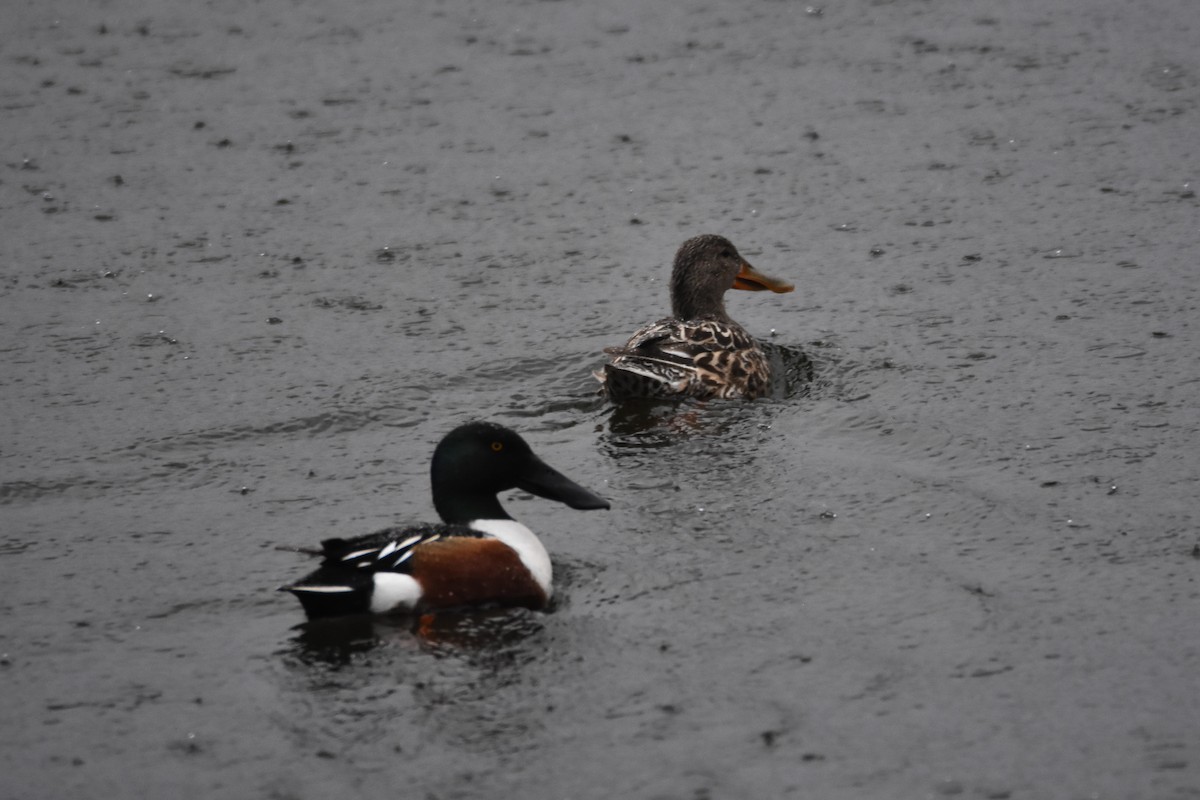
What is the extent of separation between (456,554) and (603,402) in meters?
2.55

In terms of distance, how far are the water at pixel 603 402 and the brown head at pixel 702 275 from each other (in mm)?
534

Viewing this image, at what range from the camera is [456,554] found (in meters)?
6.34

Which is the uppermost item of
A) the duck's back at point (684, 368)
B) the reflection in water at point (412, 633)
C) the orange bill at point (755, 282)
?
the orange bill at point (755, 282)

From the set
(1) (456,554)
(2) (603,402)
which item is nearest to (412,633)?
(1) (456,554)

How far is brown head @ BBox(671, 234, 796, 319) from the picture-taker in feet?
30.8

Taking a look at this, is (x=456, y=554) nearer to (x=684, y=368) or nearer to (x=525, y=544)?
(x=525, y=544)

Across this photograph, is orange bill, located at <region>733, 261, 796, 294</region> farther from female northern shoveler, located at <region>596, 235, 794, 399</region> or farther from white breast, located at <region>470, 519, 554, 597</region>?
white breast, located at <region>470, 519, 554, 597</region>

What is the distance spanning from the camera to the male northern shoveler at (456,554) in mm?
6203

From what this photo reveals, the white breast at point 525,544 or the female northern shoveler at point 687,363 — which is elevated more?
the female northern shoveler at point 687,363

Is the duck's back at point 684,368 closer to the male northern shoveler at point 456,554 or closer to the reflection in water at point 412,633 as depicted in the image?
the male northern shoveler at point 456,554

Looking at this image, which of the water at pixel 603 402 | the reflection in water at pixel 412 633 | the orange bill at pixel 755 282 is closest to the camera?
the water at pixel 603 402

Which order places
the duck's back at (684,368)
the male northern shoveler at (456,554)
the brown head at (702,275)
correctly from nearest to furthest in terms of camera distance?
the male northern shoveler at (456,554)
the duck's back at (684,368)
the brown head at (702,275)

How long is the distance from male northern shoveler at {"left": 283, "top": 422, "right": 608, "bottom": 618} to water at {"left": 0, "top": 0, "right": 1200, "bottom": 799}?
124 millimetres

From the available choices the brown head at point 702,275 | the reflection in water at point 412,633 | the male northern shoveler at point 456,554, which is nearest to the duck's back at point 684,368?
the brown head at point 702,275
